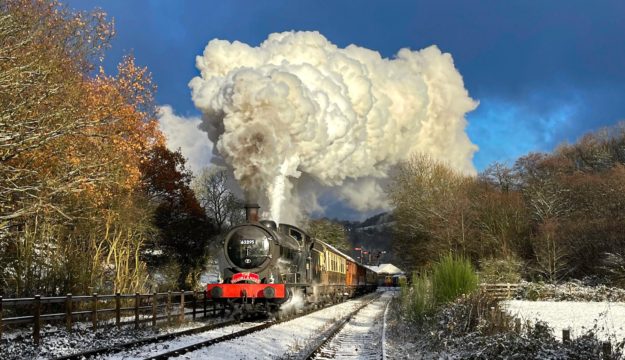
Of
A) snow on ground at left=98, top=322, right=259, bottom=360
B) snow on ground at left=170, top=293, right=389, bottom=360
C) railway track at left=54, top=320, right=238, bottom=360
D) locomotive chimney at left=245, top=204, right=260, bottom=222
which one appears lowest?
snow on ground at left=170, top=293, right=389, bottom=360

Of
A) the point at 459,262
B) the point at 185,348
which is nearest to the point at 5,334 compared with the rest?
the point at 185,348

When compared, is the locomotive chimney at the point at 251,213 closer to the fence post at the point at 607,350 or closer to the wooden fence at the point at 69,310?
the wooden fence at the point at 69,310

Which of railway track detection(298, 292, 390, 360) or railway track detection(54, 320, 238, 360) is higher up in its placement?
railway track detection(54, 320, 238, 360)

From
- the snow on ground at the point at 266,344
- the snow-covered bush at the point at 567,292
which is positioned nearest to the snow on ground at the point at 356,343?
the snow on ground at the point at 266,344

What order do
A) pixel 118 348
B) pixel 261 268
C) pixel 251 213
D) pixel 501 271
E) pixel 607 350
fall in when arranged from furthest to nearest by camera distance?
pixel 501 271
pixel 251 213
pixel 261 268
pixel 118 348
pixel 607 350

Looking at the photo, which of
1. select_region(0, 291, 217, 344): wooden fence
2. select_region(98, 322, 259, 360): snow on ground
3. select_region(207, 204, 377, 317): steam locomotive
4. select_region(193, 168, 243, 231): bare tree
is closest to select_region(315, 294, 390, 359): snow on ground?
select_region(207, 204, 377, 317): steam locomotive

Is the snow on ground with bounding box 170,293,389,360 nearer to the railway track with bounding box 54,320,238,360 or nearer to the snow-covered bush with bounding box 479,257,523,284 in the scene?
the railway track with bounding box 54,320,238,360

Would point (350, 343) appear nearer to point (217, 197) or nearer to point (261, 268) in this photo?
point (261, 268)

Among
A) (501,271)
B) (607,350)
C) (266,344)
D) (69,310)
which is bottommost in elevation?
(266,344)

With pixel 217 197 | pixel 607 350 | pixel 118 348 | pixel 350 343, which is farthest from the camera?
pixel 217 197

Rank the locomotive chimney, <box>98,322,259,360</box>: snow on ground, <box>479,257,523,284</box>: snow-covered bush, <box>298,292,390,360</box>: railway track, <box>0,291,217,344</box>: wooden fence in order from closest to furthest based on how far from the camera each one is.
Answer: <box>98,322,259,360</box>: snow on ground < <box>0,291,217,344</box>: wooden fence < <box>298,292,390,360</box>: railway track < the locomotive chimney < <box>479,257,523,284</box>: snow-covered bush

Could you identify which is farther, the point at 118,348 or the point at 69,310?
the point at 69,310

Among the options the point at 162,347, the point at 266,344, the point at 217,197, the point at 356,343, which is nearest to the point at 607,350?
the point at 356,343

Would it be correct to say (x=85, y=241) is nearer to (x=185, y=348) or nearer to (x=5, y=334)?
(x=5, y=334)
